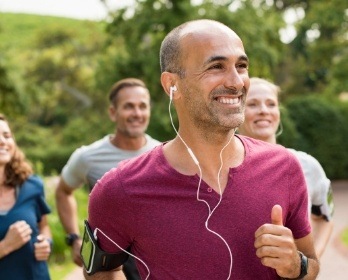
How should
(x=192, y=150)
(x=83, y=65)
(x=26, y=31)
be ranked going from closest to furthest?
(x=192, y=150) → (x=83, y=65) → (x=26, y=31)

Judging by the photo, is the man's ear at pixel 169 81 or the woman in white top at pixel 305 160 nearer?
the man's ear at pixel 169 81

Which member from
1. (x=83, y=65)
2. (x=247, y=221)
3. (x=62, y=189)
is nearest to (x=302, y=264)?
(x=247, y=221)

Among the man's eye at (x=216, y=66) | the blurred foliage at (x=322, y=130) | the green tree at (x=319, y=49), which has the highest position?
the man's eye at (x=216, y=66)

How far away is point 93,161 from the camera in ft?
17.9

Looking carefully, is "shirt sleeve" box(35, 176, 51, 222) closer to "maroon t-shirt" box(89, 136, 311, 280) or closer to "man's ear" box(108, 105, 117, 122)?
"man's ear" box(108, 105, 117, 122)

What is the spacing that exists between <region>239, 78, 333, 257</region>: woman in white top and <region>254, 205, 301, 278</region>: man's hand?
5.97ft

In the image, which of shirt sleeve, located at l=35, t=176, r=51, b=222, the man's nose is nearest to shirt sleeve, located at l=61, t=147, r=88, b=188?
shirt sleeve, located at l=35, t=176, r=51, b=222

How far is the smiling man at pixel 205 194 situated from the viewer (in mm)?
2479

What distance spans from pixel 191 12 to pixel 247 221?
18.4m

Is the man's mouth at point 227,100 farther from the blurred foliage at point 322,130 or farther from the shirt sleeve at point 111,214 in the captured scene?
the blurred foliage at point 322,130

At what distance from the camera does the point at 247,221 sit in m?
2.50

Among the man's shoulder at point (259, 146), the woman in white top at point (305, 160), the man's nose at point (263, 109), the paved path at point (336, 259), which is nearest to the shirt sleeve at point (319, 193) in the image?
the woman in white top at point (305, 160)

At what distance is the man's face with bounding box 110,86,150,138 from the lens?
5.58m

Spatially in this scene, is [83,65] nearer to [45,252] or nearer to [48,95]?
[48,95]
